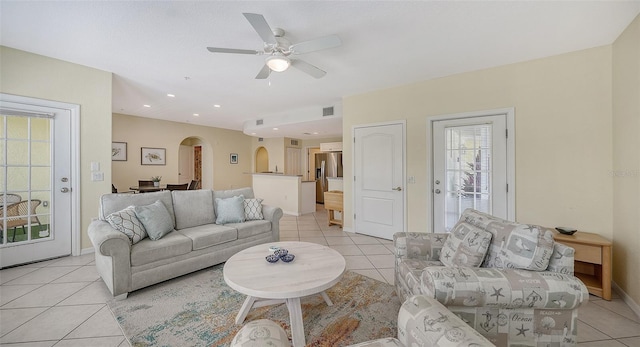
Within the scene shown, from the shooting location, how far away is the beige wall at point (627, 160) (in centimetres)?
209

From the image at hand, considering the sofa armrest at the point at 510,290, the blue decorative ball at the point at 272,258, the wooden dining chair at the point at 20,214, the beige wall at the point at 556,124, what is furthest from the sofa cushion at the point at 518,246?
the wooden dining chair at the point at 20,214

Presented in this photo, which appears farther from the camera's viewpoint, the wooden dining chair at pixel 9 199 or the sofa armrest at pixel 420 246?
the wooden dining chair at pixel 9 199

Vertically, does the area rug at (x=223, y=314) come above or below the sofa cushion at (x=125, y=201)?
below

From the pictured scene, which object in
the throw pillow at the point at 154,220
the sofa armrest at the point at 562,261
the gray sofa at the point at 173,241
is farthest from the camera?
the throw pillow at the point at 154,220

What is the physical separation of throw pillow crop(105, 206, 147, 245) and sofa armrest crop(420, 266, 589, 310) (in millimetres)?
2632

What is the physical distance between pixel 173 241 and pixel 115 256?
47cm

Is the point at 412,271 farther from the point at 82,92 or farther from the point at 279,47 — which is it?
the point at 82,92

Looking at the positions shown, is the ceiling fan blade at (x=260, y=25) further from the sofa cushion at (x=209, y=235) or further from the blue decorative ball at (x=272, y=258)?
the sofa cushion at (x=209, y=235)

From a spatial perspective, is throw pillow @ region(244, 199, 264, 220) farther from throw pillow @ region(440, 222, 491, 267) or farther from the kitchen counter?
the kitchen counter

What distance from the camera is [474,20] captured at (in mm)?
2143

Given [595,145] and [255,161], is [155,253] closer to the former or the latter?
[595,145]

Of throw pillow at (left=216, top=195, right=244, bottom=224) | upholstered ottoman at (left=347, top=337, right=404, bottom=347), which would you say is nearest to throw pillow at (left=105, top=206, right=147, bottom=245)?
throw pillow at (left=216, top=195, right=244, bottom=224)

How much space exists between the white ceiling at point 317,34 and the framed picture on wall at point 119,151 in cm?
301

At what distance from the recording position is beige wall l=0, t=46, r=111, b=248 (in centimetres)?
279
